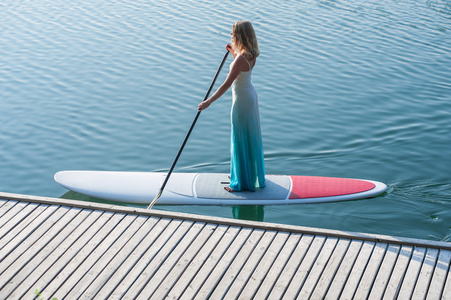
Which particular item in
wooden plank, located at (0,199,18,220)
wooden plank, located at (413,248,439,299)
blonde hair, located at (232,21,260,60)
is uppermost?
blonde hair, located at (232,21,260,60)

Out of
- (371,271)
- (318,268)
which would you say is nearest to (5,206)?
(318,268)

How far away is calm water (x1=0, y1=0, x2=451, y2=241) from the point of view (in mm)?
6629

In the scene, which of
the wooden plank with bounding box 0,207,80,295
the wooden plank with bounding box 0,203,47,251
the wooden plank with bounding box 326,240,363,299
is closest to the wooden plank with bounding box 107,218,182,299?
the wooden plank with bounding box 0,207,80,295

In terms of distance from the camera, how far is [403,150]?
728cm

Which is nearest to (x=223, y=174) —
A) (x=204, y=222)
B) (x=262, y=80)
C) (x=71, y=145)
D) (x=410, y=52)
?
(x=204, y=222)

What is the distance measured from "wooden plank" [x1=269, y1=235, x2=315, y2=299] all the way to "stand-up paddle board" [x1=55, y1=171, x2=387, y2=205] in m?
1.52

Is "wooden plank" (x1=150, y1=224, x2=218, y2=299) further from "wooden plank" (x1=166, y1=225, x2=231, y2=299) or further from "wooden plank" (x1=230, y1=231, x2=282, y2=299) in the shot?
"wooden plank" (x1=230, y1=231, x2=282, y2=299)

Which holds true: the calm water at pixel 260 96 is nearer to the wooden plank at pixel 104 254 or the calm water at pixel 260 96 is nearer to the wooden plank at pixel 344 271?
the wooden plank at pixel 104 254

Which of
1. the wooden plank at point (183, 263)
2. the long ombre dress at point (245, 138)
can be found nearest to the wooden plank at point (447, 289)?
the wooden plank at point (183, 263)

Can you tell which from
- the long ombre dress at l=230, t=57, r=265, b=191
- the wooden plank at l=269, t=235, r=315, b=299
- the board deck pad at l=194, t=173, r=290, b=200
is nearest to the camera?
the wooden plank at l=269, t=235, r=315, b=299

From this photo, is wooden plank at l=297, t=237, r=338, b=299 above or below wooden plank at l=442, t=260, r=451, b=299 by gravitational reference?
above

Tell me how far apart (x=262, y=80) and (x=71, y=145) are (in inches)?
135

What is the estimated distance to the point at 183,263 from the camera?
13.6 feet

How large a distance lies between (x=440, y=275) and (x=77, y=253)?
2485 millimetres
